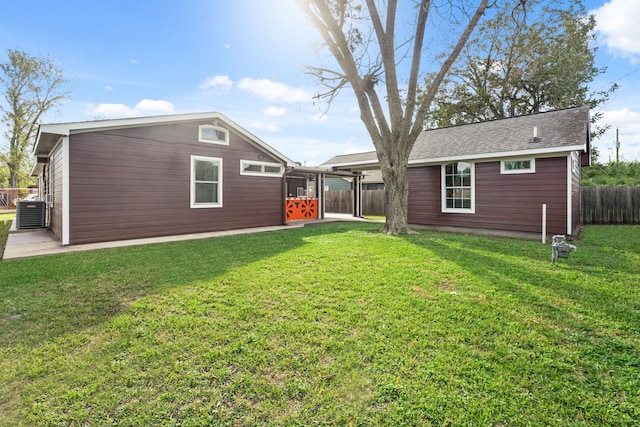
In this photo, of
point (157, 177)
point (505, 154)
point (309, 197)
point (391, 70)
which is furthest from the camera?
point (309, 197)

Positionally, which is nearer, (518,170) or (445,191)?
(518,170)

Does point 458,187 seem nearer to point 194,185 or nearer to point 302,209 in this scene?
point 302,209

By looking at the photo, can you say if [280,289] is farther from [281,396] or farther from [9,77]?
[9,77]

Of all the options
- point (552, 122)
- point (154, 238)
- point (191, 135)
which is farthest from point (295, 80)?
point (552, 122)

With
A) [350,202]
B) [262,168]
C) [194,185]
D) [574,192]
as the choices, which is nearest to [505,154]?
[574,192]

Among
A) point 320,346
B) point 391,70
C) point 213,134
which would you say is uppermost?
point 391,70

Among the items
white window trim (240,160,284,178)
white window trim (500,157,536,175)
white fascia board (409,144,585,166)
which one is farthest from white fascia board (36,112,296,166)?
white window trim (500,157,536,175)

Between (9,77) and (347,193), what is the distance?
85.1 feet

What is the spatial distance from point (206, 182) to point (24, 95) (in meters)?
24.8

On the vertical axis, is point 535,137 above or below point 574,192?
above

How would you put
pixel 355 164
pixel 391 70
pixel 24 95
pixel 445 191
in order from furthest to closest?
pixel 24 95, pixel 355 164, pixel 445 191, pixel 391 70

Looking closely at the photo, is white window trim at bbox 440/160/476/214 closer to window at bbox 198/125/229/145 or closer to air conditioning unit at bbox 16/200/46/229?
window at bbox 198/125/229/145

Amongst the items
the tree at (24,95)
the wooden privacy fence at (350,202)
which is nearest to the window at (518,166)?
the wooden privacy fence at (350,202)

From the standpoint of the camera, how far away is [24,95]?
75.6 feet
